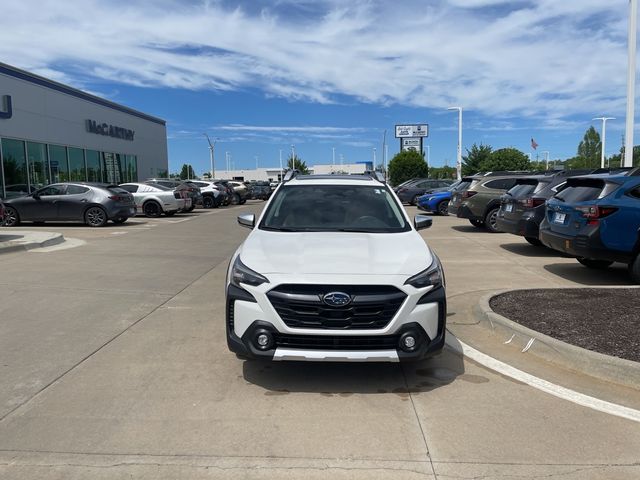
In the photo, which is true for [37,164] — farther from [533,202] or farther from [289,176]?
[533,202]

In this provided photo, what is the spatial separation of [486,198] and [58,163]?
21772 mm

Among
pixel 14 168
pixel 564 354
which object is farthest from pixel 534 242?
pixel 14 168

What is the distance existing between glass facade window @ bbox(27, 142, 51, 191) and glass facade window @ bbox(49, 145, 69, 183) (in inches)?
19.5

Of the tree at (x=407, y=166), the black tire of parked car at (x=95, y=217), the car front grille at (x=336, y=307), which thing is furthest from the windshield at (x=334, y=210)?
the tree at (x=407, y=166)

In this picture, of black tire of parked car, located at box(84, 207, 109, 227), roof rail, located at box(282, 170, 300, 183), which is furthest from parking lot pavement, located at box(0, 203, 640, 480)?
black tire of parked car, located at box(84, 207, 109, 227)

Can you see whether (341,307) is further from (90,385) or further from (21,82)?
(21,82)

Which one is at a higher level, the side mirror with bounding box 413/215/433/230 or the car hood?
the side mirror with bounding box 413/215/433/230

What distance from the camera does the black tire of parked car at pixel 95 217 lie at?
58.2 ft

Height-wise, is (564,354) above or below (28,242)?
below

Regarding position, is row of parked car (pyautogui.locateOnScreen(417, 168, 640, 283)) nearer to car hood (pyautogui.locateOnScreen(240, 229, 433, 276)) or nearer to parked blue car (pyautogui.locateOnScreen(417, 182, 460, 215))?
car hood (pyautogui.locateOnScreen(240, 229, 433, 276))

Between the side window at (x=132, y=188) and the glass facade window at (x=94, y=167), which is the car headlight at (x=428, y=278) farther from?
the glass facade window at (x=94, y=167)

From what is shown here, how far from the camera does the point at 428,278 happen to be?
4.32 m

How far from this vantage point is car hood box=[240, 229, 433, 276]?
167 inches

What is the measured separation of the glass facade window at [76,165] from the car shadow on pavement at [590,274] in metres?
26.0
